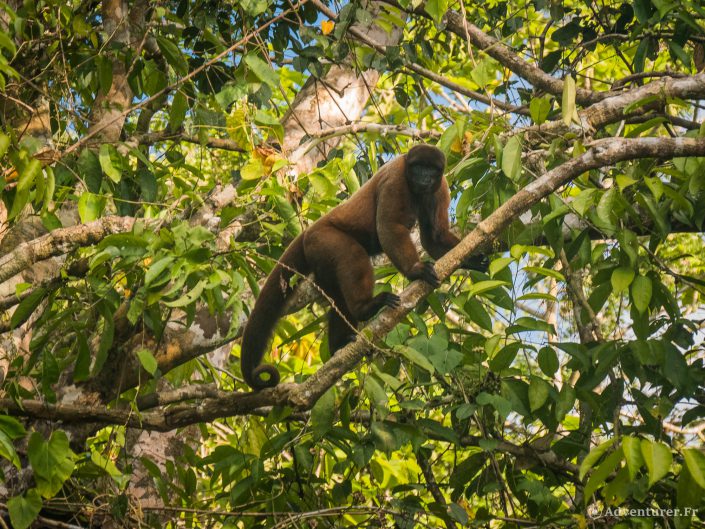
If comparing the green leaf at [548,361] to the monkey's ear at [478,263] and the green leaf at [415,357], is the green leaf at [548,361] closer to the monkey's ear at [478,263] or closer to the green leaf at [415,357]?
the green leaf at [415,357]

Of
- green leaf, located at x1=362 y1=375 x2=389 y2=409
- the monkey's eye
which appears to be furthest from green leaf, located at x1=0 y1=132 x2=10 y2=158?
the monkey's eye

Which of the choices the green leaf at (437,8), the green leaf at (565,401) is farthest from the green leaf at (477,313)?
the green leaf at (437,8)

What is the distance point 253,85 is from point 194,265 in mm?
1700

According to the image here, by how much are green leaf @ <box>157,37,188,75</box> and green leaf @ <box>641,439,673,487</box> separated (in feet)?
12.4

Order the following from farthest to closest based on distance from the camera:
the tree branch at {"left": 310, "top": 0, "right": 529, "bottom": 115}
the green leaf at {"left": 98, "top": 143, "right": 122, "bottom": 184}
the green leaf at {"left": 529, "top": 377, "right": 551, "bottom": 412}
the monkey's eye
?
the monkey's eye → the tree branch at {"left": 310, "top": 0, "right": 529, "bottom": 115} → the green leaf at {"left": 98, "top": 143, "right": 122, "bottom": 184} → the green leaf at {"left": 529, "top": 377, "right": 551, "bottom": 412}

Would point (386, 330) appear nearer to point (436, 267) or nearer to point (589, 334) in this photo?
point (436, 267)

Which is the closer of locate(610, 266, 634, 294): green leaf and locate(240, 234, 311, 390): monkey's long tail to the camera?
locate(610, 266, 634, 294): green leaf

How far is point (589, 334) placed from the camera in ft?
18.6

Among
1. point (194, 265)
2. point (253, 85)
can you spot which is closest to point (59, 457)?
point (194, 265)

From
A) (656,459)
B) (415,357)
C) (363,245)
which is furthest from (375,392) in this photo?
(363,245)

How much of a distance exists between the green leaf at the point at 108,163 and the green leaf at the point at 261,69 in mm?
1096

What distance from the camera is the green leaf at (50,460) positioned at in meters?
4.00

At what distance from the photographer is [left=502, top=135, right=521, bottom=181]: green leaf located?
14.5ft

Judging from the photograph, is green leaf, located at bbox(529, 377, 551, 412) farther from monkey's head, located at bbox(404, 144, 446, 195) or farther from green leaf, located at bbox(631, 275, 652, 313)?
monkey's head, located at bbox(404, 144, 446, 195)
